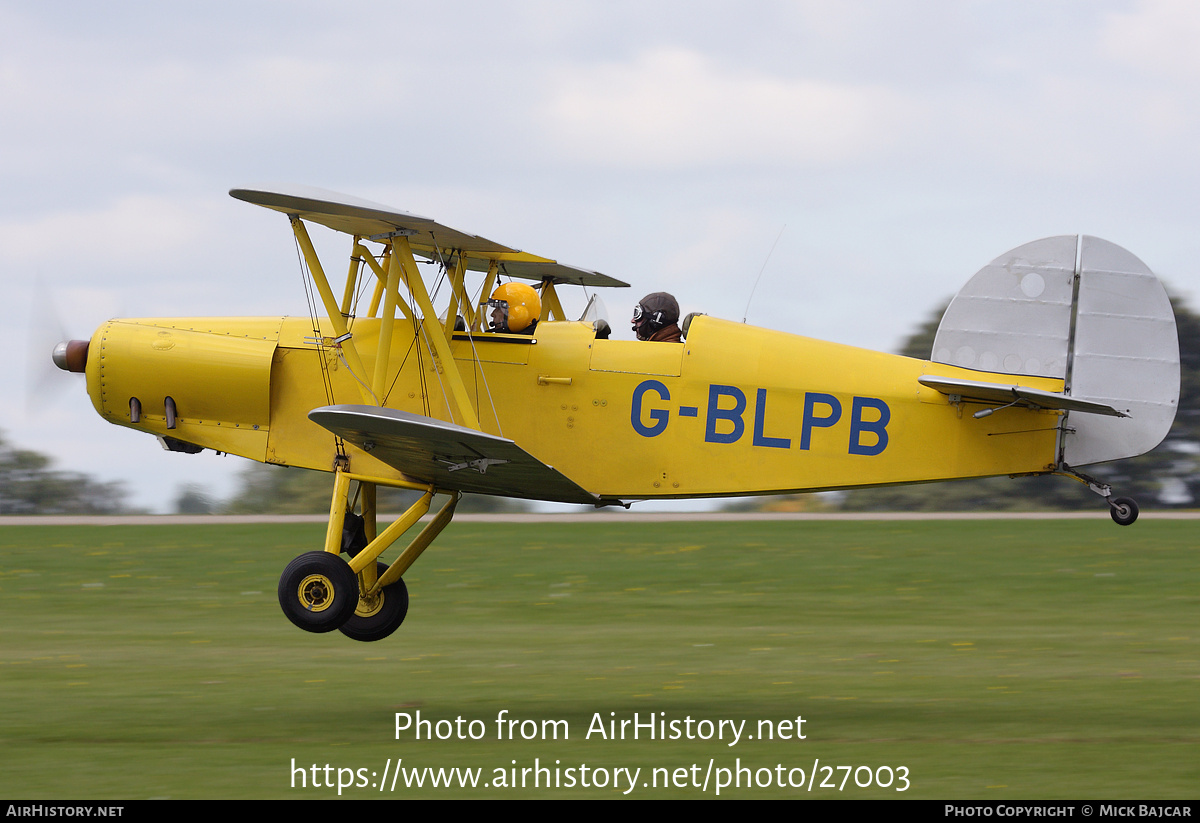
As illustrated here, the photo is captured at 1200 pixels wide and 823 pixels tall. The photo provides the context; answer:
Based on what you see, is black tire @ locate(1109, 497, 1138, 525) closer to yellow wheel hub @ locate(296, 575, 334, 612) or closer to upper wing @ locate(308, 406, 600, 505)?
upper wing @ locate(308, 406, 600, 505)

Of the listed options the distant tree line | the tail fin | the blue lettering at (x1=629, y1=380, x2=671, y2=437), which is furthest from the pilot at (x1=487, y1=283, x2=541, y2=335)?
the distant tree line

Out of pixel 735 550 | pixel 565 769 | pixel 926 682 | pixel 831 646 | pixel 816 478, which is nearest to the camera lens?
pixel 565 769

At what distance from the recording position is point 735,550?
22688mm

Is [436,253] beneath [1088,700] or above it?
above

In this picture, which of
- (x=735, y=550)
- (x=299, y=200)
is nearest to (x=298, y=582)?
(x=299, y=200)

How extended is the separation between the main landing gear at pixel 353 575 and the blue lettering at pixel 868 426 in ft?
10.1

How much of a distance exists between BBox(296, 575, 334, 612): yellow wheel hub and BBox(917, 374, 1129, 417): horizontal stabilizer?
14.7 ft

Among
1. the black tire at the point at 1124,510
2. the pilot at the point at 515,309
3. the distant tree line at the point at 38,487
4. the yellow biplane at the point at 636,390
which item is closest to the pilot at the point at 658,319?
the yellow biplane at the point at 636,390

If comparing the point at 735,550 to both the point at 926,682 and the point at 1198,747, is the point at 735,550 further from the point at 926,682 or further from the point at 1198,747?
the point at 1198,747

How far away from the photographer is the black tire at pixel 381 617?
436 inches

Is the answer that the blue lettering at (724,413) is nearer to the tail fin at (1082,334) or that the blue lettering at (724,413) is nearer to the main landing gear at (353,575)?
the tail fin at (1082,334)

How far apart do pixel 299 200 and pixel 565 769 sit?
419cm

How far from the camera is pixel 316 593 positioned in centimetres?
976

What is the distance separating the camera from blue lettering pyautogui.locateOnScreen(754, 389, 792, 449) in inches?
394
